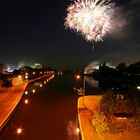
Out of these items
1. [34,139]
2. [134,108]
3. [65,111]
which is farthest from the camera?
[65,111]

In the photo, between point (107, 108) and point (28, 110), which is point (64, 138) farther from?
point (28, 110)

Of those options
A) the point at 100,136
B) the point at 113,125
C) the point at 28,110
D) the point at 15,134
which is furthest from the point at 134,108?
the point at 28,110

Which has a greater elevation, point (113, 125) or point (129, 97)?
point (129, 97)

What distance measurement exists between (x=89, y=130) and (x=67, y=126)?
3.88 metres

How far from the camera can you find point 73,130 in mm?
21391

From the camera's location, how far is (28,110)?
3059 cm

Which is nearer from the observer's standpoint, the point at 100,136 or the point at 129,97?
the point at 100,136

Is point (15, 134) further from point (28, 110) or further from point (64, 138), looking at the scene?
point (28, 110)

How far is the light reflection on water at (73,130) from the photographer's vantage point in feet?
63.2

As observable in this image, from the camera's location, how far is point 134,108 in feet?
72.5

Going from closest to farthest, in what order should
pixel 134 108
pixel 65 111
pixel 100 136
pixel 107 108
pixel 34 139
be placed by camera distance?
pixel 100 136
pixel 34 139
pixel 134 108
pixel 107 108
pixel 65 111

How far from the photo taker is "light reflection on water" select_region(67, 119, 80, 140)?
758 inches

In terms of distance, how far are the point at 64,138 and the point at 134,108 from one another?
6197 mm

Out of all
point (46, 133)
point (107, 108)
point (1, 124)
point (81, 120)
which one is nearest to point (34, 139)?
point (46, 133)
